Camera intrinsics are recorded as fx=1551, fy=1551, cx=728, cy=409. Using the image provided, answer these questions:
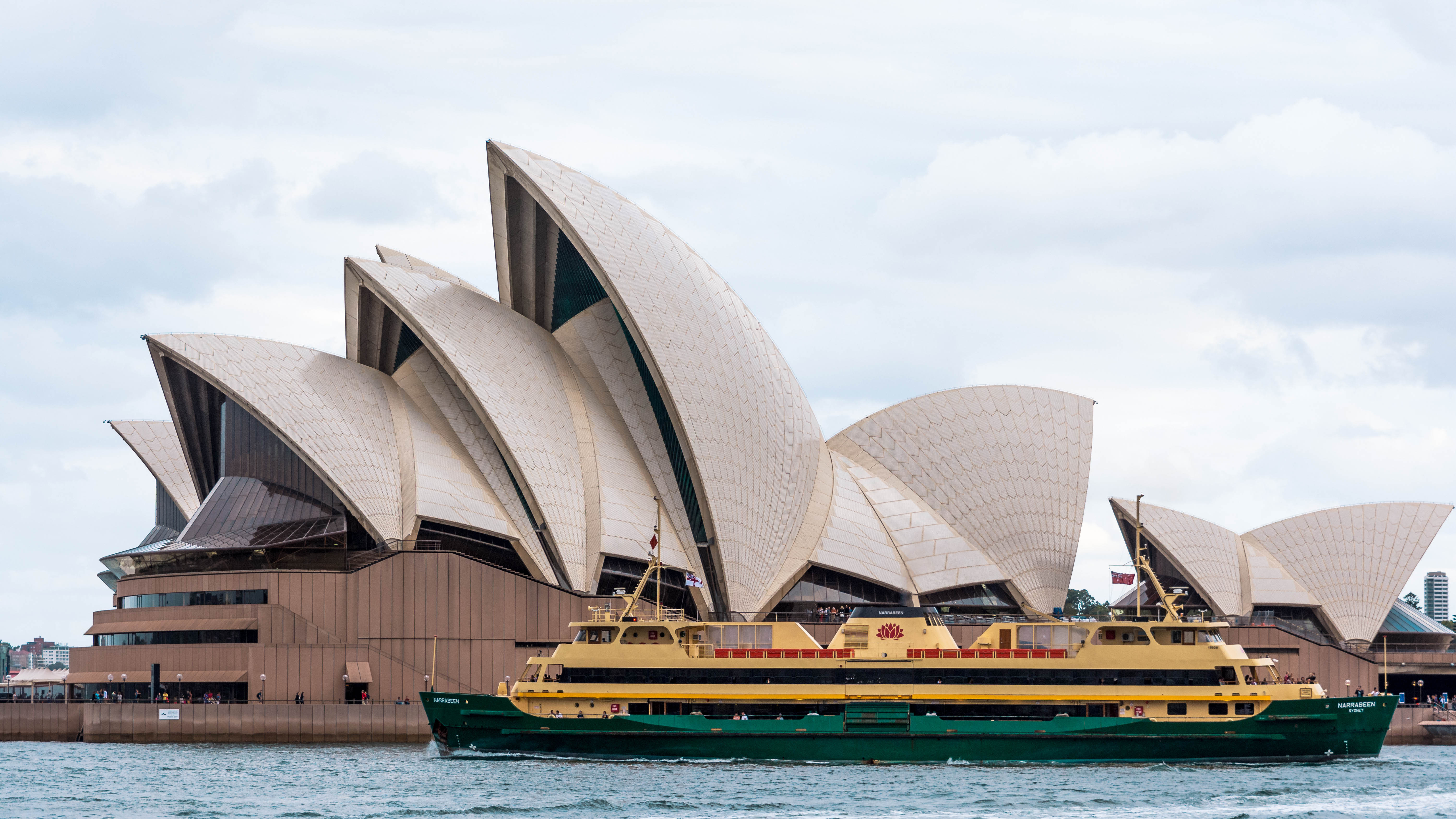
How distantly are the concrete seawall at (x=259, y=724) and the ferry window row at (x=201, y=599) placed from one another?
15.4 ft

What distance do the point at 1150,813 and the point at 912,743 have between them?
429 inches

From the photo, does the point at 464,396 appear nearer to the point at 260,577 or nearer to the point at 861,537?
the point at 260,577

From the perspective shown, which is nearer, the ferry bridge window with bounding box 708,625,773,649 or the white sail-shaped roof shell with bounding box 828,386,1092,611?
the ferry bridge window with bounding box 708,625,773,649

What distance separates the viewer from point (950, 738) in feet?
145

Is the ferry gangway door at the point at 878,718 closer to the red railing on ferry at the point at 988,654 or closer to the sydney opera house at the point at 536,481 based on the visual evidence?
the red railing on ferry at the point at 988,654

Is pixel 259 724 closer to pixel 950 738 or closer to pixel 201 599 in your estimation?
pixel 201 599

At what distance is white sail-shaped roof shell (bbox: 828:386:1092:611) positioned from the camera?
6875cm

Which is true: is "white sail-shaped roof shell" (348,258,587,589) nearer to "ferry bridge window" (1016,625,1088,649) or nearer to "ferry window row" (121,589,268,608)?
"ferry window row" (121,589,268,608)

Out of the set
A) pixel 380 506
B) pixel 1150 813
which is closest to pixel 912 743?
pixel 1150 813

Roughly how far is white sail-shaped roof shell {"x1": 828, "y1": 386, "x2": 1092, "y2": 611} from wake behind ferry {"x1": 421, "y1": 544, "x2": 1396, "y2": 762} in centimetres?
2268

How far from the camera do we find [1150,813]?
34.3 meters

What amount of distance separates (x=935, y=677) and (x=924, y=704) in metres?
0.84

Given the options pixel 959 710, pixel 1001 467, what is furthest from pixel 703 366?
pixel 959 710

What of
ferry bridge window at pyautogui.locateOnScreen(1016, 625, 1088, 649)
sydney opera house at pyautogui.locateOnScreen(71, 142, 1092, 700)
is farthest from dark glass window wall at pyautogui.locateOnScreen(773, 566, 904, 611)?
ferry bridge window at pyautogui.locateOnScreen(1016, 625, 1088, 649)
